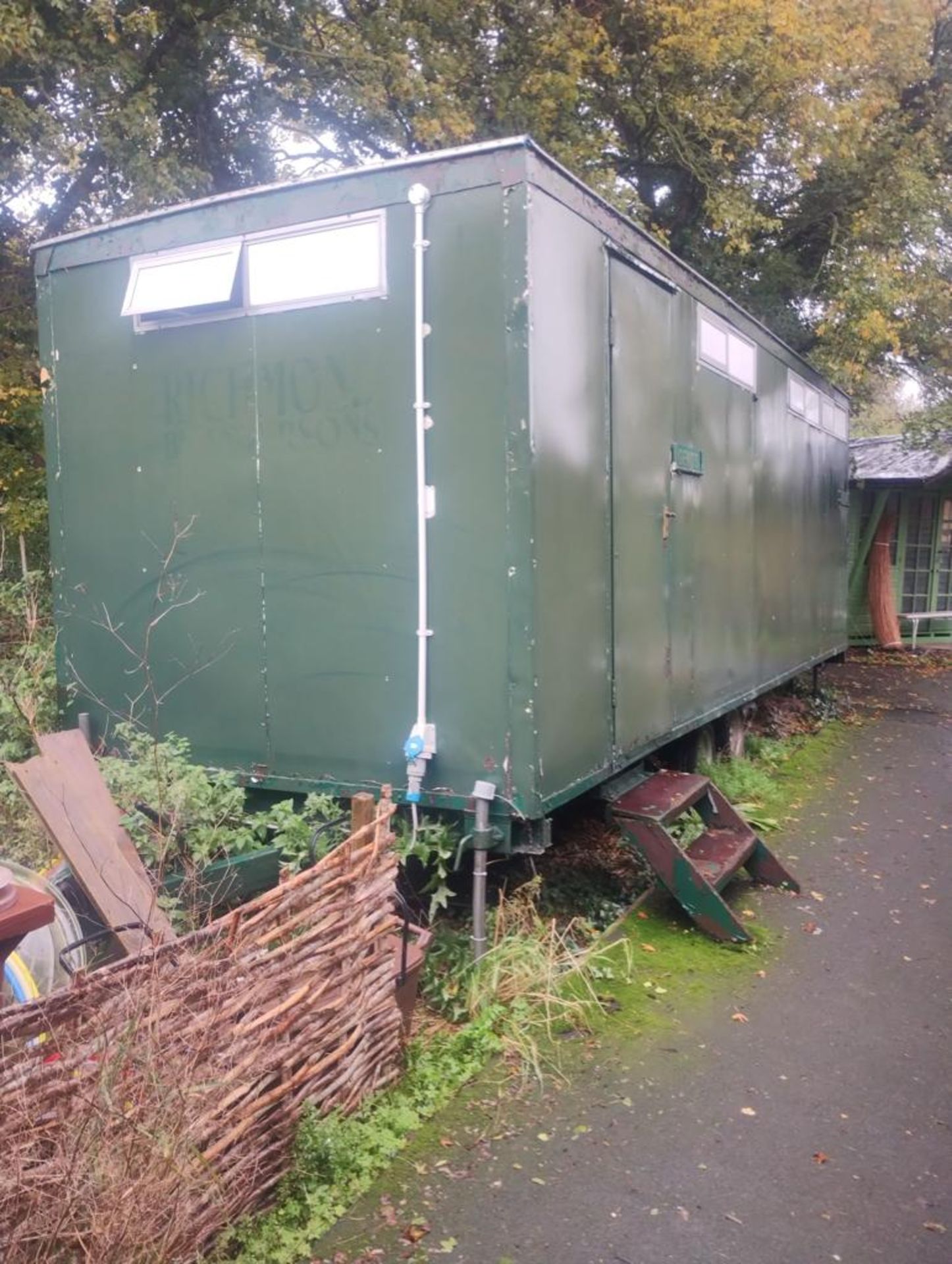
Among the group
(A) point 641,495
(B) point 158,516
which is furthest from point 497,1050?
(B) point 158,516

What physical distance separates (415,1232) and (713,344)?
529cm

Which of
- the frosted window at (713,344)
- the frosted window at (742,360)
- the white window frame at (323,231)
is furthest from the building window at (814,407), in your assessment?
the white window frame at (323,231)

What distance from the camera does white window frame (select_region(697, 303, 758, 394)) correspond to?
19.9 feet

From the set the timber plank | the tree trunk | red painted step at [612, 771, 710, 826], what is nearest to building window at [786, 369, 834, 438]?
red painted step at [612, 771, 710, 826]

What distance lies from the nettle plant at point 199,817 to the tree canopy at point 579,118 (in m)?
5.72

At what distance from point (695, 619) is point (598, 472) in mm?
1793

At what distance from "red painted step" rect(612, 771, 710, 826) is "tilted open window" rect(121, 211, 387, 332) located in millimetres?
2607

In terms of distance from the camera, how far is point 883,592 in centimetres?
1652

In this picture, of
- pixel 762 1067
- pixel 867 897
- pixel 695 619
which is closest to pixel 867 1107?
pixel 762 1067

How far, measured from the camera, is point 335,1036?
9.77 ft

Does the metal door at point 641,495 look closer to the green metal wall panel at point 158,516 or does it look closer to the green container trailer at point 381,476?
the green container trailer at point 381,476

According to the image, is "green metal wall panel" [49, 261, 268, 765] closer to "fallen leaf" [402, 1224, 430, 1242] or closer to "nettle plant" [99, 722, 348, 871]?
"nettle plant" [99, 722, 348, 871]

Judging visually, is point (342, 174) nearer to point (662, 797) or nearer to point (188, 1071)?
point (662, 797)

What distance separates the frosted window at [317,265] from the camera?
4.20 metres
